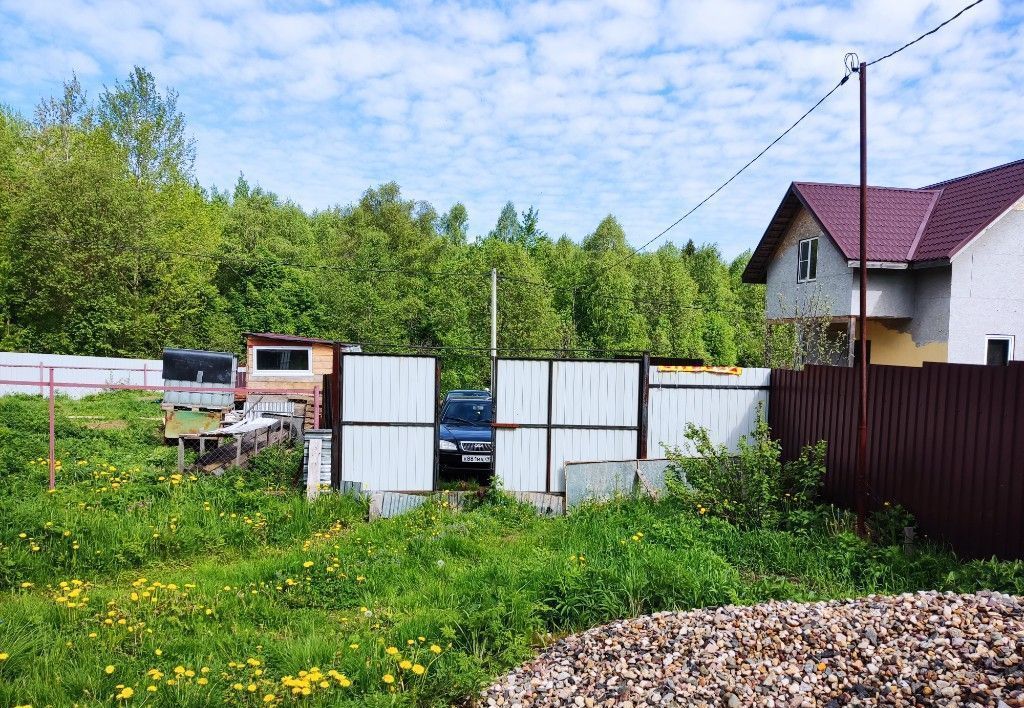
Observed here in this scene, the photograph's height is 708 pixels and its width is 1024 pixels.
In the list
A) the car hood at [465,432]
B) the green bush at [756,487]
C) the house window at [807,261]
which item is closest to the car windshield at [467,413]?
the car hood at [465,432]

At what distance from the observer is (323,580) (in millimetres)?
5730

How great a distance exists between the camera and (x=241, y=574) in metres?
5.88

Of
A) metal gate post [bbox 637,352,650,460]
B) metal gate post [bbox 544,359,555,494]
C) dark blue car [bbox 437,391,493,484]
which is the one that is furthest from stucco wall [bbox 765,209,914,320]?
dark blue car [bbox 437,391,493,484]

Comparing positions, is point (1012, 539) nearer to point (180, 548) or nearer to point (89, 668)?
point (89, 668)

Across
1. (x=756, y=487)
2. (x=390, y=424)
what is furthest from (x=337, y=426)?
(x=756, y=487)

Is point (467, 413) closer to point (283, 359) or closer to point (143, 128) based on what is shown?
point (283, 359)

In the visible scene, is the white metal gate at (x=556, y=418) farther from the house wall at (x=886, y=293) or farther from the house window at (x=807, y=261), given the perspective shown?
the house window at (x=807, y=261)

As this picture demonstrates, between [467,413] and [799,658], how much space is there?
8.19 metres

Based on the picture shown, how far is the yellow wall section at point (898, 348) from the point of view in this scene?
1485 cm

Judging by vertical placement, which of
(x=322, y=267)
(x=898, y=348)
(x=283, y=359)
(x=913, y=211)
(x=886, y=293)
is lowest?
(x=283, y=359)

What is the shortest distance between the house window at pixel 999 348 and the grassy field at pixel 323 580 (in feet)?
35.2

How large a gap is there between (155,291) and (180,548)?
2310 cm

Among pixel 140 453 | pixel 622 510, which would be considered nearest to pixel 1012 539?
pixel 622 510

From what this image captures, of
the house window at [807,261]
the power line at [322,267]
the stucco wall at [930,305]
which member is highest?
the power line at [322,267]
